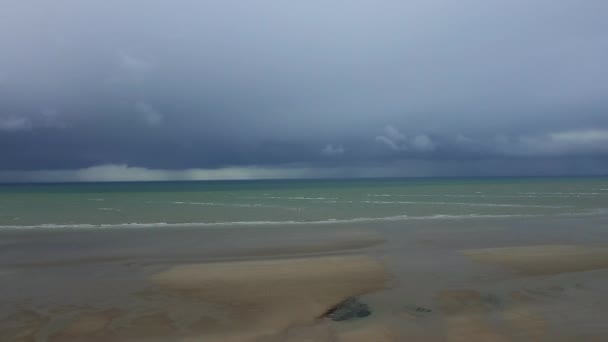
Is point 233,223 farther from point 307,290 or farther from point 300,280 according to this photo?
point 307,290

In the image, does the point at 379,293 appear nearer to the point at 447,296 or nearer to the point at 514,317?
the point at 447,296

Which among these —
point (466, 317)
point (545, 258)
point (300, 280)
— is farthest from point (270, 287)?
point (545, 258)

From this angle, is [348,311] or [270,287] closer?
[348,311]

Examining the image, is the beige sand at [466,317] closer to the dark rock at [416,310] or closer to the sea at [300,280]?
the sea at [300,280]

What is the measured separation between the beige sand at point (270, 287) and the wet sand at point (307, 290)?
4 cm

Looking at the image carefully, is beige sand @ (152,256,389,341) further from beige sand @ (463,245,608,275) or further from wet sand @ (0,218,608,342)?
beige sand @ (463,245,608,275)

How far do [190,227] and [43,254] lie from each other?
440 inches

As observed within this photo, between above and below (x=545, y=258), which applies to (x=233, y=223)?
below

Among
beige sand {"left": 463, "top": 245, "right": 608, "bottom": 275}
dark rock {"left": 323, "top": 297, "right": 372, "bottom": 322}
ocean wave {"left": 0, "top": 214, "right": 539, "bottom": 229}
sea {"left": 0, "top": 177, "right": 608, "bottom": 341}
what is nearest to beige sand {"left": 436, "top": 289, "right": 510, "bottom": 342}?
sea {"left": 0, "top": 177, "right": 608, "bottom": 341}

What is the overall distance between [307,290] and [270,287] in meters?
1.23

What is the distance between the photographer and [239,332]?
8.80 metres

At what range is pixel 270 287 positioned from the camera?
12398 mm

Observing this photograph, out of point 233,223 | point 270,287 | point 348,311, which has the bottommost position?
point 233,223

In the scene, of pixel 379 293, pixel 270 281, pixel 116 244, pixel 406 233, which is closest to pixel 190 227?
pixel 116 244
